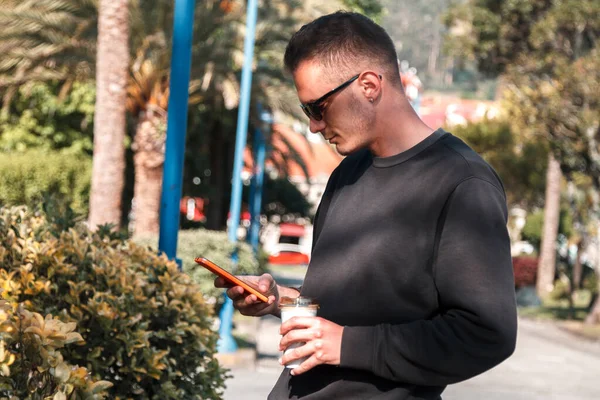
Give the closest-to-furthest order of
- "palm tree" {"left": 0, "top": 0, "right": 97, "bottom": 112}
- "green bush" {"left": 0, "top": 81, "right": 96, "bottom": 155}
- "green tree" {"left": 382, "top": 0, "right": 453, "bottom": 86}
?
"palm tree" {"left": 0, "top": 0, "right": 97, "bottom": 112} < "green bush" {"left": 0, "top": 81, "right": 96, "bottom": 155} < "green tree" {"left": 382, "top": 0, "right": 453, "bottom": 86}

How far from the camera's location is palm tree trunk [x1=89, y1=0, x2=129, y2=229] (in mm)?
13070

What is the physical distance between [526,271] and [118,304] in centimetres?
3234

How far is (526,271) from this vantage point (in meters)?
35.8

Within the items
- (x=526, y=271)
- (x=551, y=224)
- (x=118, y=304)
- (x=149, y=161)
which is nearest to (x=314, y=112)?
(x=118, y=304)

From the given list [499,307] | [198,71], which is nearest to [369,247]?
[499,307]

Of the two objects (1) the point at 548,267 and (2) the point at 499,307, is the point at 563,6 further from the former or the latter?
(2) the point at 499,307

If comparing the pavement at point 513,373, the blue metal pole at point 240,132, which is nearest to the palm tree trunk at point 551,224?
the pavement at point 513,373

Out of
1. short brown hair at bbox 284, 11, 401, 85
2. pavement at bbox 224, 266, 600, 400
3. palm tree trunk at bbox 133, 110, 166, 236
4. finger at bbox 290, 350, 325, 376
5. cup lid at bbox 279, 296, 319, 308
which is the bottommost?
pavement at bbox 224, 266, 600, 400

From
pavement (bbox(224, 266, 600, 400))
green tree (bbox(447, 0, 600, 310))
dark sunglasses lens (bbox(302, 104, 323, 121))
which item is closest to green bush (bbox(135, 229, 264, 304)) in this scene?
pavement (bbox(224, 266, 600, 400))

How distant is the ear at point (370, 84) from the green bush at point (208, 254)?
1122 cm

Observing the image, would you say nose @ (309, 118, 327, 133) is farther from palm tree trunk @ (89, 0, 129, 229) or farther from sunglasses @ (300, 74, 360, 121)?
palm tree trunk @ (89, 0, 129, 229)

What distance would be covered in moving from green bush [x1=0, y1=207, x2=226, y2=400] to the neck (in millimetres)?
2180

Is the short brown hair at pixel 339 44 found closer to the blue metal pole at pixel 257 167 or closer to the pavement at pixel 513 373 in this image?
the pavement at pixel 513 373

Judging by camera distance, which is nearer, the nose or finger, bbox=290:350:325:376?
finger, bbox=290:350:325:376
